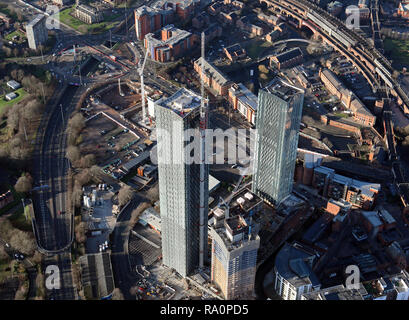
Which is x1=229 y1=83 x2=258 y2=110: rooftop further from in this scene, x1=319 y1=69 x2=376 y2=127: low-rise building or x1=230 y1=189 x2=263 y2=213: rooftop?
x1=230 y1=189 x2=263 y2=213: rooftop

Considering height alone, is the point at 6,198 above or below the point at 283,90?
below

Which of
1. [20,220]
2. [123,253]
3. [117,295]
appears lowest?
[123,253]

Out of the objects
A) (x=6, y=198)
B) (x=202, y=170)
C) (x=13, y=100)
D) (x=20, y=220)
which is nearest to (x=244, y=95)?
(x=202, y=170)

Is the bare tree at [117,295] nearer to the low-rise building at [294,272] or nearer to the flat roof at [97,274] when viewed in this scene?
the flat roof at [97,274]

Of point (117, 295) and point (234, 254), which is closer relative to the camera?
point (234, 254)

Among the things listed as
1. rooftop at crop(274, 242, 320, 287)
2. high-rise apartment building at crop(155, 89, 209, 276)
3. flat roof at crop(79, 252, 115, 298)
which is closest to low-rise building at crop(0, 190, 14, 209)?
flat roof at crop(79, 252, 115, 298)

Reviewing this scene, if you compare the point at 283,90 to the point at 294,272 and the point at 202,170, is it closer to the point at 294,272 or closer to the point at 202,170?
the point at 202,170
